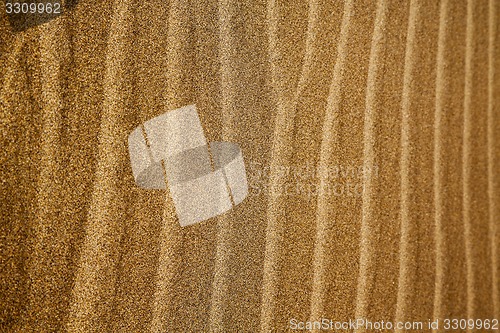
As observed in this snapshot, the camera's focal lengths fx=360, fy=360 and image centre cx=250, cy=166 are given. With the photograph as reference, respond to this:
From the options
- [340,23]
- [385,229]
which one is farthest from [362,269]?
[340,23]

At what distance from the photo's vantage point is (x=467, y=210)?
905mm

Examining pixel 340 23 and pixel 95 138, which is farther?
pixel 340 23

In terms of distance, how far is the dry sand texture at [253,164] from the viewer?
21.2 inches

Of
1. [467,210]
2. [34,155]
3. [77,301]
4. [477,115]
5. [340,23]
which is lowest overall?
[77,301]

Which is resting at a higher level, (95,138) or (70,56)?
(70,56)

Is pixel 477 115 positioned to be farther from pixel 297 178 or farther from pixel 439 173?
pixel 297 178

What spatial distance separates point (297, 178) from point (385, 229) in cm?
23

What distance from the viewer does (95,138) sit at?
0.56m

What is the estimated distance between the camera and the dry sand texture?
538 millimetres

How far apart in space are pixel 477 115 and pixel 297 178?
579 mm

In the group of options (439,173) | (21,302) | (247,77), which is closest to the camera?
(21,302)

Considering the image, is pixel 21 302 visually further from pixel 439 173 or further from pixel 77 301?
pixel 439 173

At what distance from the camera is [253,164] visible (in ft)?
2.18

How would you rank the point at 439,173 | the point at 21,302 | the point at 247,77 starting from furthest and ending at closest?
the point at 439,173
the point at 247,77
the point at 21,302
